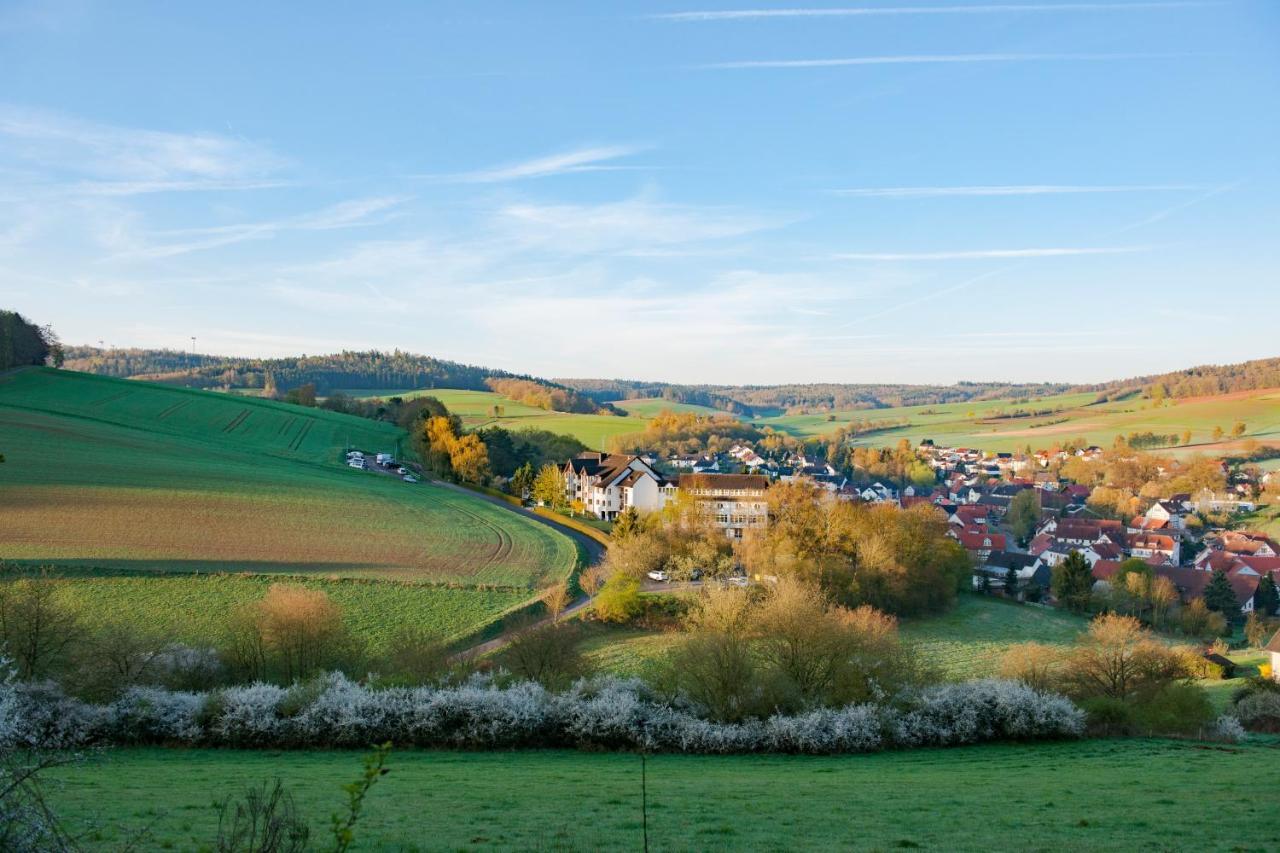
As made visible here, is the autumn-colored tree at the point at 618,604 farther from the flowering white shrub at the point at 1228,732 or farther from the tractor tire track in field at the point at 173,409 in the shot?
the tractor tire track in field at the point at 173,409

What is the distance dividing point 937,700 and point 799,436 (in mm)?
154690

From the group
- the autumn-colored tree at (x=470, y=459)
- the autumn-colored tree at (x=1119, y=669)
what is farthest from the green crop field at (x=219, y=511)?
the autumn-colored tree at (x=1119, y=669)

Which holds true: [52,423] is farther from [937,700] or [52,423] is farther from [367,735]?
[937,700]

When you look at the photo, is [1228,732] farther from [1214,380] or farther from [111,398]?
[1214,380]

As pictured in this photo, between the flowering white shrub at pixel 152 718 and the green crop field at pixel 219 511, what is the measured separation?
721 inches

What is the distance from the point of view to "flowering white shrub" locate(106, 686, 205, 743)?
2018cm

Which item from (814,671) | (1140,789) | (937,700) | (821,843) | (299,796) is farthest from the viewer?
(814,671)

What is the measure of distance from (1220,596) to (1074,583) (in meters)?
10.6

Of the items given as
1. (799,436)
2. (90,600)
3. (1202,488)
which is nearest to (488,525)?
(90,600)

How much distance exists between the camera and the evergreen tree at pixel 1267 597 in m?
56.7

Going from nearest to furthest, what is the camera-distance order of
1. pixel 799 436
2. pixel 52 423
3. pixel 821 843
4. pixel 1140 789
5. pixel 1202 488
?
pixel 821 843, pixel 1140 789, pixel 52 423, pixel 1202 488, pixel 799 436

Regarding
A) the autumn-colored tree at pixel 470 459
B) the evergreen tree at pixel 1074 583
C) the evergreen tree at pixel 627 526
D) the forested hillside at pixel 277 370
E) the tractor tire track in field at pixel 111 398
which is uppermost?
the forested hillside at pixel 277 370

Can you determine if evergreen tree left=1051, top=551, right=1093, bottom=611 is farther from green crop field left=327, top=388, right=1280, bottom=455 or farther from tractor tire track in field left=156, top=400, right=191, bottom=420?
tractor tire track in field left=156, top=400, right=191, bottom=420

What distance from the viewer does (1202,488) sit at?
9706 cm
